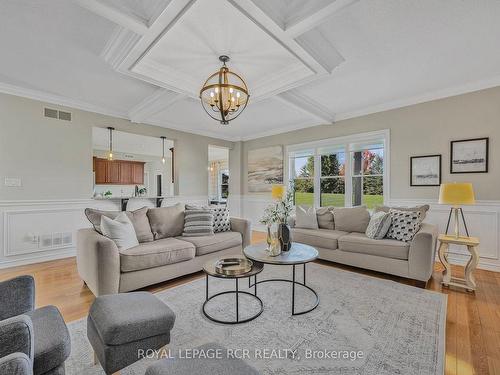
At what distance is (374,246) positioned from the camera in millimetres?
3189

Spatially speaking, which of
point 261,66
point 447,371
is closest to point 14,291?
point 447,371

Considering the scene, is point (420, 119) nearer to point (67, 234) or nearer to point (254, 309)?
point (254, 309)

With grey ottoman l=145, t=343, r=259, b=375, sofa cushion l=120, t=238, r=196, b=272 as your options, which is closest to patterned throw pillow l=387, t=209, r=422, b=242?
sofa cushion l=120, t=238, r=196, b=272

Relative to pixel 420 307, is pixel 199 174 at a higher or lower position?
higher

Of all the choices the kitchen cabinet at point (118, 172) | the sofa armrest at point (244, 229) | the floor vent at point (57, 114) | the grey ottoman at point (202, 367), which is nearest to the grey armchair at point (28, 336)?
the grey ottoman at point (202, 367)

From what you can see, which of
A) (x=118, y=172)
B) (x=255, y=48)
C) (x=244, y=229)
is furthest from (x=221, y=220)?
(x=118, y=172)

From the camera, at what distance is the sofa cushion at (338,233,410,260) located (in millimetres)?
2990

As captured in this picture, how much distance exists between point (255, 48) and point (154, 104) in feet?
7.03

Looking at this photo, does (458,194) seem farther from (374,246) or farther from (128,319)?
(128,319)

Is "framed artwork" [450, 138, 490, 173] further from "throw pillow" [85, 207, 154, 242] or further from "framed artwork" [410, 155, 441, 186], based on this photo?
"throw pillow" [85, 207, 154, 242]

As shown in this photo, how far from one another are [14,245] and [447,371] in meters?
5.24

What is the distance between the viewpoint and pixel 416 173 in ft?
13.1

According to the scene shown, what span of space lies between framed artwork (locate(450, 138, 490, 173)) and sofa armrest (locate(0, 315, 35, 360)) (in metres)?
4.87

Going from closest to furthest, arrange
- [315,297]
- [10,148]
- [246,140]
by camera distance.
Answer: [315,297]
[10,148]
[246,140]
